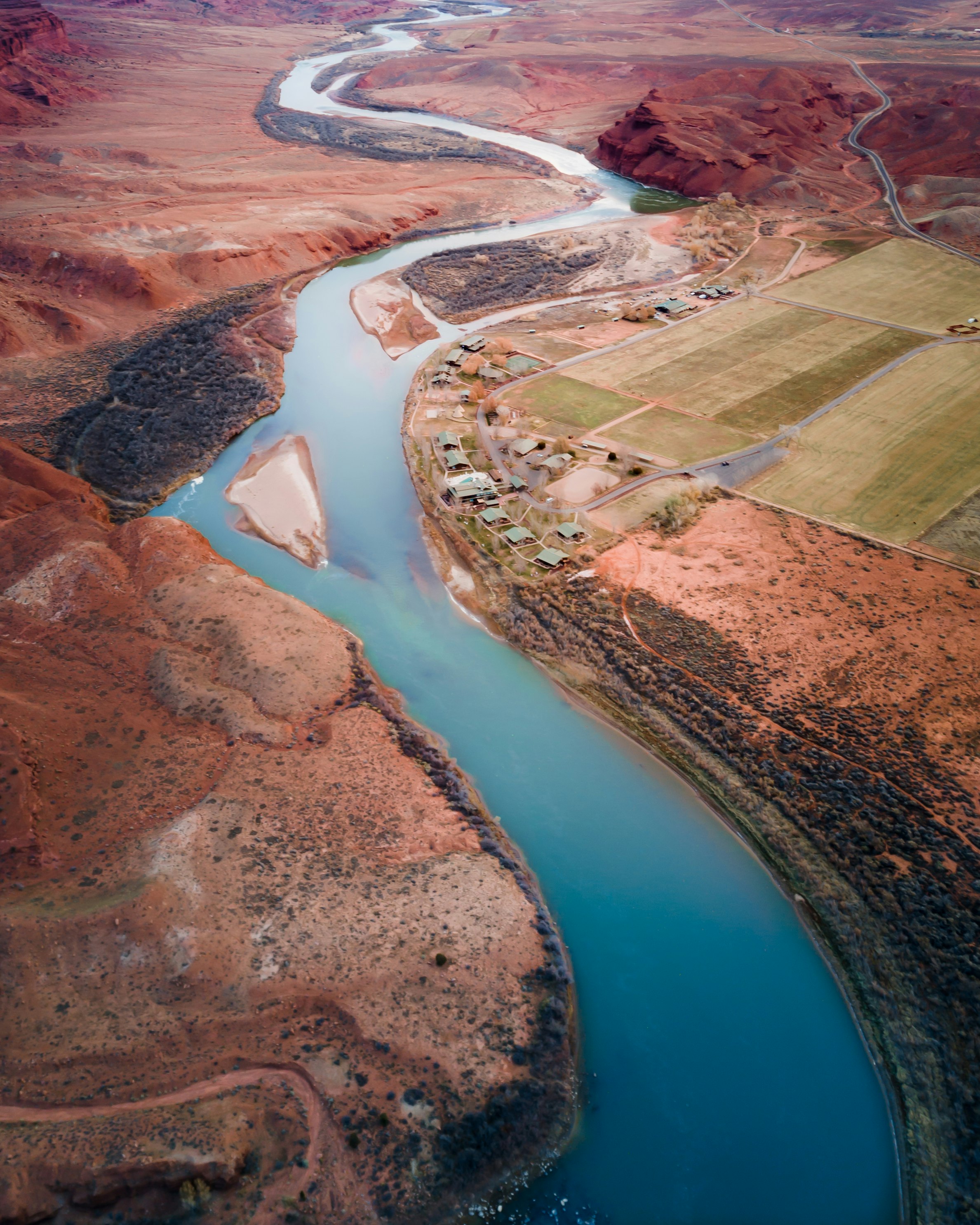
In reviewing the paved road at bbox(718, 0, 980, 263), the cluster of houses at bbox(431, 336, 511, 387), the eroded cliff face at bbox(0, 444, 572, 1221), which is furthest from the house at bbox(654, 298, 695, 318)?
the eroded cliff face at bbox(0, 444, 572, 1221)

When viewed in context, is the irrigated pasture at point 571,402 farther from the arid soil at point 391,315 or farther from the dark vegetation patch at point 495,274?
the dark vegetation patch at point 495,274

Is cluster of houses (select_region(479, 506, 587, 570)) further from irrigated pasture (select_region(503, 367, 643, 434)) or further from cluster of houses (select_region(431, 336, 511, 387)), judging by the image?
cluster of houses (select_region(431, 336, 511, 387))

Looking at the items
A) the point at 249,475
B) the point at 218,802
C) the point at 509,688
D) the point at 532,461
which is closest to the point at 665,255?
the point at 532,461

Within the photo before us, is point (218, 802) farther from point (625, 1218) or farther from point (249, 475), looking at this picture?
point (249, 475)

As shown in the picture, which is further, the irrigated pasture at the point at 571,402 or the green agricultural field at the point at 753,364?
the green agricultural field at the point at 753,364

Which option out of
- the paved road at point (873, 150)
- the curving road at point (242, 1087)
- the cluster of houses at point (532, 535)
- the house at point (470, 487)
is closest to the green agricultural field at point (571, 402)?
the house at point (470, 487)
